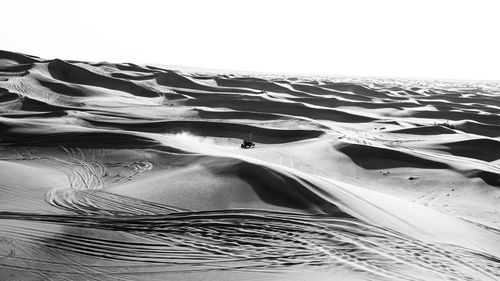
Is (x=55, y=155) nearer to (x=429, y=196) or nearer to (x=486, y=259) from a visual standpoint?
(x=429, y=196)

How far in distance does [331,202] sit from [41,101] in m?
7.67

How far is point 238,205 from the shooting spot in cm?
370

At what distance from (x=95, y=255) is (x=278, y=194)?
166 centimetres

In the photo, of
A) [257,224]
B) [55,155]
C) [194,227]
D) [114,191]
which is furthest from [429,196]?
[55,155]

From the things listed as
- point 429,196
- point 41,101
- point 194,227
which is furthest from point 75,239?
point 41,101

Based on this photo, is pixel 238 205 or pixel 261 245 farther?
pixel 238 205

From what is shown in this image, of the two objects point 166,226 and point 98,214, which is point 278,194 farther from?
point 98,214

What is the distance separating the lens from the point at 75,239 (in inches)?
113

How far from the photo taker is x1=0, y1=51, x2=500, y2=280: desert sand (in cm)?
271

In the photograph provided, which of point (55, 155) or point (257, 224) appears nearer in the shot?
point (257, 224)

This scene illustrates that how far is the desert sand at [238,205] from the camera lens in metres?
2.71

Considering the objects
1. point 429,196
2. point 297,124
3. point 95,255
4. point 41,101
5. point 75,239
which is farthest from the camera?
point 41,101

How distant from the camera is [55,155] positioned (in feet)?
17.4

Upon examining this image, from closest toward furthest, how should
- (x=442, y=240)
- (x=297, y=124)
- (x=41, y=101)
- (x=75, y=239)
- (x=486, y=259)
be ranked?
(x=75, y=239) → (x=486, y=259) → (x=442, y=240) → (x=297, y=124) → (x=41, y=101)
